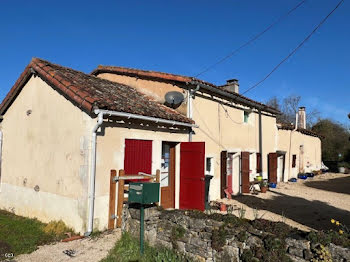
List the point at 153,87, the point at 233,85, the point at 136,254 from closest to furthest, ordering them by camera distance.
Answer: the point at 136,254 → the point at 153,87 → the point at 233,85

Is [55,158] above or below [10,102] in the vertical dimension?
below

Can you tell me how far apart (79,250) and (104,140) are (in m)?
2.35

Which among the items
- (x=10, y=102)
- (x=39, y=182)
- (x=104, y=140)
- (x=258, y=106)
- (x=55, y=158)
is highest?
(x=258, y=106)

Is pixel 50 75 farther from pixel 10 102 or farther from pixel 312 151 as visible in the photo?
pixel 312 151

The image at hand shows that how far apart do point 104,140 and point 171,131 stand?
8.02 ft

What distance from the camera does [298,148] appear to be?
61.1 feet

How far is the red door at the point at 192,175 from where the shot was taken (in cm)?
795

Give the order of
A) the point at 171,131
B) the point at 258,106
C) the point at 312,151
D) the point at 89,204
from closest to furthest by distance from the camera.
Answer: the point at 89,204, the point at 171,131, the point at 258,106, the point at 312,151

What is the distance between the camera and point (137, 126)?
702 centimetres

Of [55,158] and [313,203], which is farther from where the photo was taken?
[313,203]

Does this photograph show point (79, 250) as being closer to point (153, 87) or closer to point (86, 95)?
point (86, 95)

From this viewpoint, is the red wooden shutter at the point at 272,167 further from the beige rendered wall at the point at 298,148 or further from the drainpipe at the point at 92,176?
the drainpipe at the point at 92,176

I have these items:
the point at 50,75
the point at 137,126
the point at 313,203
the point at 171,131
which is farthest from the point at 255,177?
the point at 50,75

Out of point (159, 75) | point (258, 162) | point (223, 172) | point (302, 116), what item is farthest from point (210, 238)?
point (302, 116)
